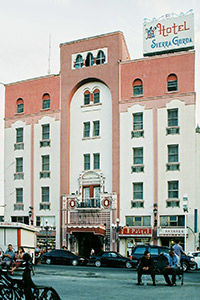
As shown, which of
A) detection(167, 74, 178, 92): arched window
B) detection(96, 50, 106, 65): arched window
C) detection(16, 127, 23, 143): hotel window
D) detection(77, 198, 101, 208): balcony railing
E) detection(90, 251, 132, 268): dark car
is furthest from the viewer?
detection(16, 127, 23, 143): hotel window

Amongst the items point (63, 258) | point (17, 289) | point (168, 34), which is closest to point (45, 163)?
point (63, 258)

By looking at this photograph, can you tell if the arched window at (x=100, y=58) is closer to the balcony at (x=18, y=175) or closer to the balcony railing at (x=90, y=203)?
the balcony railing at (x=90, y=203)

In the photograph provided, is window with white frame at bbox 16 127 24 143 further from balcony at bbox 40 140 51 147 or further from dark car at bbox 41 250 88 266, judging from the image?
dark car at bbox 41 250 88 266

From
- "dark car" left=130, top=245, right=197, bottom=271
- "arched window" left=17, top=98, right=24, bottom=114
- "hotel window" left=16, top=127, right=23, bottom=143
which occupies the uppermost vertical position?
"arched window" left=17, top=98, right=24, bottom=114

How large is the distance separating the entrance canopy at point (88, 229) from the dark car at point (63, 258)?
312 inches

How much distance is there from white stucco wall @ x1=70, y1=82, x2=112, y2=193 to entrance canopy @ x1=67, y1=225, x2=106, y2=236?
387cm

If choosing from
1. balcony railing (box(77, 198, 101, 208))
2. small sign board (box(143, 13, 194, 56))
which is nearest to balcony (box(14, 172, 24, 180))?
balcony railing (box(77, 198, 101, 208))

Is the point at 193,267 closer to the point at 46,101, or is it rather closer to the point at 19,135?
the point at 46,101

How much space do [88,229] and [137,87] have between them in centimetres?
1419

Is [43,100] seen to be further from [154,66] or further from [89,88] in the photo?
[154,66]

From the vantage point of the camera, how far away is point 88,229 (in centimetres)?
4959

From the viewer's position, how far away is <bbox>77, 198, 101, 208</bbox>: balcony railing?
51200 millimetres

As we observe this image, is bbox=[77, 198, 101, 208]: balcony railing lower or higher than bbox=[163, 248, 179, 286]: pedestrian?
higher

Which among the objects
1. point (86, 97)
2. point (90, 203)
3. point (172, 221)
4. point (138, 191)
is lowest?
point (172, 221)
